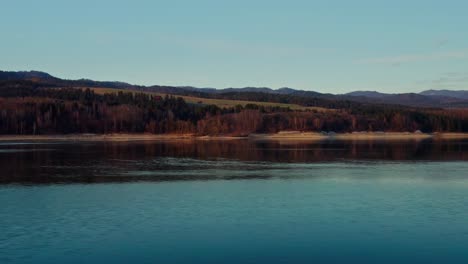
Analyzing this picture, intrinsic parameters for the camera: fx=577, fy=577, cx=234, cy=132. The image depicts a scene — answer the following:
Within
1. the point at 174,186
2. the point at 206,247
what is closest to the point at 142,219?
the point at 206,247

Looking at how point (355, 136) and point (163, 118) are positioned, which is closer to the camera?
point (355, 136)

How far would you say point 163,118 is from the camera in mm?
135750

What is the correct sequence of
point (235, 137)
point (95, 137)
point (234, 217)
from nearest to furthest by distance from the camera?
1. point (234, 217)
2. point (95, 137)
3. point (235, 137)

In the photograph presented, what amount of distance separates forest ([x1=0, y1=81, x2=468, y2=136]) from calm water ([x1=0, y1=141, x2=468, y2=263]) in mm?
86104

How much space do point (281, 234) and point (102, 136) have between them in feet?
330

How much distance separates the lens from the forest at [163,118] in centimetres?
12006

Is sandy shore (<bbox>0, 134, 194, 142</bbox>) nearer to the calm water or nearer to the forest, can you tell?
the forest

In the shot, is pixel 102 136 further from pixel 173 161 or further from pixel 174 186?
pixel 174 186

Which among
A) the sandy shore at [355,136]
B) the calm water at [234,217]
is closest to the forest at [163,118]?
the sandy shore at [355,136]

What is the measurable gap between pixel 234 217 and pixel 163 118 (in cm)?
11573

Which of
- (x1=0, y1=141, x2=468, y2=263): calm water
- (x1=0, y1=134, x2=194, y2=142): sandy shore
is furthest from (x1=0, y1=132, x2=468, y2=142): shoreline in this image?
(x1=0, y1=141, x2=468, y2=263): calm water

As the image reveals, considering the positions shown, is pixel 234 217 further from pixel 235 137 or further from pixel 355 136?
pixel 355 136

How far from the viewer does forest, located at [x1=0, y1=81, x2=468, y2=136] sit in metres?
120

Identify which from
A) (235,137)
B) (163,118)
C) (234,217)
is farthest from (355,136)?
(234,217)
